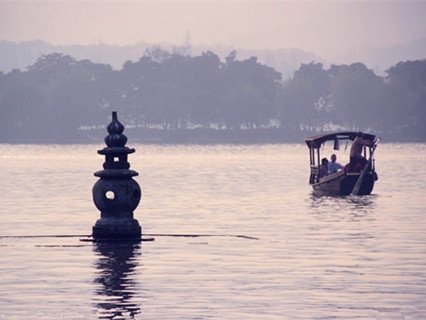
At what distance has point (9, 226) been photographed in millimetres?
49438

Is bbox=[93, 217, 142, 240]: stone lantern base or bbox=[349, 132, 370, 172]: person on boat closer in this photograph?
bbox=[93, 217, 142, 240]: stone lantern base

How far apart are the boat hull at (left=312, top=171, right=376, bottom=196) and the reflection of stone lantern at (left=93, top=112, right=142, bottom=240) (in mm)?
32858

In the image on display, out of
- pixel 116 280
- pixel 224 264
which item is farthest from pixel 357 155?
pixel 116 280

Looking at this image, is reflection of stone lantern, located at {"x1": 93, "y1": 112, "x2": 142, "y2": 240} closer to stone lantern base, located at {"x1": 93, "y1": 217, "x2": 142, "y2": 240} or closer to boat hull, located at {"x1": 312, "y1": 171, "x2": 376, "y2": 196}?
stone lantern base, located at {"x1": 93, "y1": 217, "x2": 142, "y2": 240}

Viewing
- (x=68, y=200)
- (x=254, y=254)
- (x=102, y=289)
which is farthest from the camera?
(x=68, y=200)

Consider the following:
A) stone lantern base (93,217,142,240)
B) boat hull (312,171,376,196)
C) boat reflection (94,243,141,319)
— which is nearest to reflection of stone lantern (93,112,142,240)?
stone lantern base (93,217,142,240)

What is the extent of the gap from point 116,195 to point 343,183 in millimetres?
33907

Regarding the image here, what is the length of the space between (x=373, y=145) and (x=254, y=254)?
1500 inches

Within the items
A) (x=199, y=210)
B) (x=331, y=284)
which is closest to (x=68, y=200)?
(x=199, y=210)

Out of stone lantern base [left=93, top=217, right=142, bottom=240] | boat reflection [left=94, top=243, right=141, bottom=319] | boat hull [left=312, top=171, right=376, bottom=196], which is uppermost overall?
stone lantern base [left=93, top=217, right=142, bottom=240]

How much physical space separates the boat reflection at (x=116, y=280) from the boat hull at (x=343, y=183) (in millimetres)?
33640

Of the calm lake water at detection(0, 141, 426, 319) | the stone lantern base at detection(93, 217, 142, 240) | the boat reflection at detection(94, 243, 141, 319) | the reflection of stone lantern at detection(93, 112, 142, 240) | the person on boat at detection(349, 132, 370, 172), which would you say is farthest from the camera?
the person on boat at detection(349, 132, 370, 172)

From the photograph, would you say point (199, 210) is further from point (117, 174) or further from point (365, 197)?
point (117, 174)

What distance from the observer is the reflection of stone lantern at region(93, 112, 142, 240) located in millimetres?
39188
